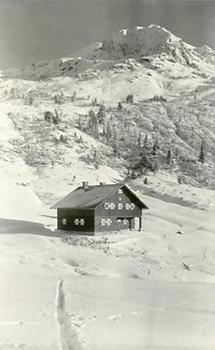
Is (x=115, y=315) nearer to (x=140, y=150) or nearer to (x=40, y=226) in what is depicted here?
(x=40, y=226)

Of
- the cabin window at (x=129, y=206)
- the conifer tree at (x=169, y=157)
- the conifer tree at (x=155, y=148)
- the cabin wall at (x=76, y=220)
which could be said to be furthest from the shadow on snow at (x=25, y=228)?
the conifer tree at (x=155, y=148)

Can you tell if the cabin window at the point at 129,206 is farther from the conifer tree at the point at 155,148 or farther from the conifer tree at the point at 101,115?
the conifer tree at the point at 101,115

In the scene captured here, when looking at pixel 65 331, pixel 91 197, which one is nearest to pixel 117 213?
pixel 91 197

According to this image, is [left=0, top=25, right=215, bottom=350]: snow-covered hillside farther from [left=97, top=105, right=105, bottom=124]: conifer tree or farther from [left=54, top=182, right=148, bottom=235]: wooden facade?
[left=54, top=182, right=148, bottom=235]: wooden facade

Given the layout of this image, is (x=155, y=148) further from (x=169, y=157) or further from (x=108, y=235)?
(x=108, y=235)

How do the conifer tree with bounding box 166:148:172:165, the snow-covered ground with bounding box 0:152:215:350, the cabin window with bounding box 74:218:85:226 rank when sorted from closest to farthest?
the snow-covered ground with bounding box 0:152:215:350
the cabin window with bounding box 74:218:85:226
the conifer tree with bounding box 166:148:172:165

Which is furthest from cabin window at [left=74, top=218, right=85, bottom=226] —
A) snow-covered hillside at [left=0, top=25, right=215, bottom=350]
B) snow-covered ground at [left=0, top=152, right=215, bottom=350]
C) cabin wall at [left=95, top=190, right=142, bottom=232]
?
snow-covered ground at [left=0, top=152, right=215, bottom=350]

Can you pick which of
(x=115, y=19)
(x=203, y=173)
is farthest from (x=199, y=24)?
(x=203, y=173)

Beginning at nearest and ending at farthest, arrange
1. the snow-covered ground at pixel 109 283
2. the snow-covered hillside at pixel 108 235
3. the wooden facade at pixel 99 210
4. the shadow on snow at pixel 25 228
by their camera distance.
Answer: the snow-covered ground at pixel 109 283 → the snow-covered hillside at pixel 108 235 → the shadow on snow at pixel 25 228 → the wooden facade at pixel 99 210

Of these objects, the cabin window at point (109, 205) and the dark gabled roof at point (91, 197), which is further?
the cabin window at point (109, 205)
